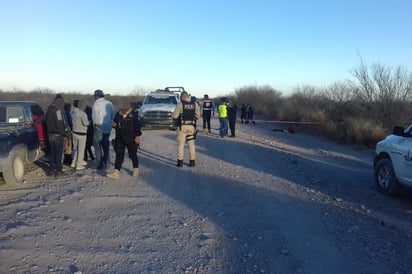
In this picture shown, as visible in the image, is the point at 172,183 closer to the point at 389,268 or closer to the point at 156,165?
the point at 156,165

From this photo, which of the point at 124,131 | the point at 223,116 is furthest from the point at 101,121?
the point at 223,116

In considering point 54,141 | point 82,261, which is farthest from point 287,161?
point 82,261

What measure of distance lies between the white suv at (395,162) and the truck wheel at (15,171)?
7861mm

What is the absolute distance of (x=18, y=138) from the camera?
8.58 metres

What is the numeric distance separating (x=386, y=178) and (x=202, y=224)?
4.89 metres

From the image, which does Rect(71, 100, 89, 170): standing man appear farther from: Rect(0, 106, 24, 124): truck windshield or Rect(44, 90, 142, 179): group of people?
Rect(0, 106, 24, 124): truck windshield

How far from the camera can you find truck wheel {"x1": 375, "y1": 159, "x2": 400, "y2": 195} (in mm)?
8508

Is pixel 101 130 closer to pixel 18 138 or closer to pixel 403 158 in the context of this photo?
pixel 18 138

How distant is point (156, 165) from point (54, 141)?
292 centimetres

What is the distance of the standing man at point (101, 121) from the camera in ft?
32.5

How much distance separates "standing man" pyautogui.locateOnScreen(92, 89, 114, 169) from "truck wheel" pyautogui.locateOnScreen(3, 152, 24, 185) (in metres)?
1.84

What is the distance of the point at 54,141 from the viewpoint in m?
9.16

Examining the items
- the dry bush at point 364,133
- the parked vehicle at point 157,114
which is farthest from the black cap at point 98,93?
the dry bush at point 364,133

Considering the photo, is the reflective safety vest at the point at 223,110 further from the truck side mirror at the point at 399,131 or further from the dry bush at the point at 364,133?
the truck side mirror at the point at 399,131
